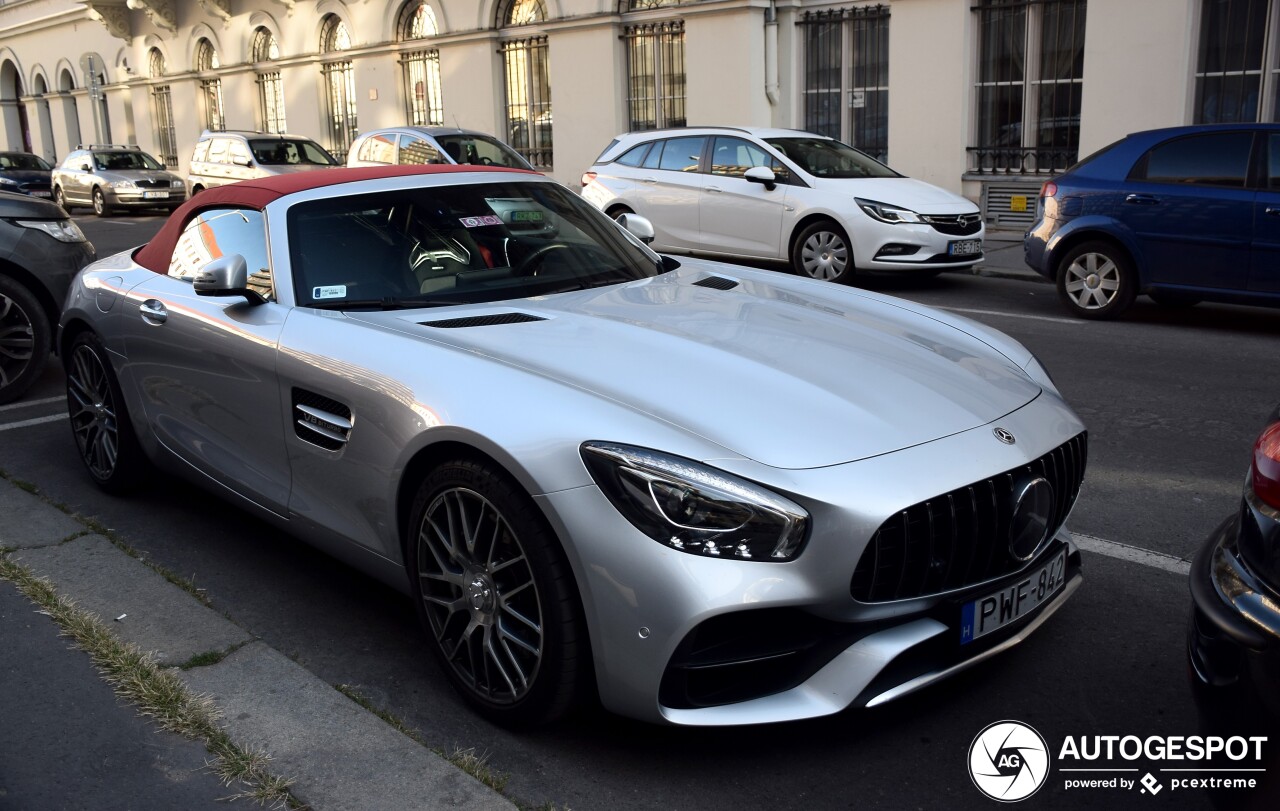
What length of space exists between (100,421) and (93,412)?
0.31 feet

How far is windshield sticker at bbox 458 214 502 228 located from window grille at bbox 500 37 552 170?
59.4 ft

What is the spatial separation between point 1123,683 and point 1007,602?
603 mm

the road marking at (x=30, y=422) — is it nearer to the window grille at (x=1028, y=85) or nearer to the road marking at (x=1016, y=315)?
the road marking at (x=1016, y=315)

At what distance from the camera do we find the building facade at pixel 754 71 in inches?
562

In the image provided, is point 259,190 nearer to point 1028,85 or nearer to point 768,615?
point 768,615

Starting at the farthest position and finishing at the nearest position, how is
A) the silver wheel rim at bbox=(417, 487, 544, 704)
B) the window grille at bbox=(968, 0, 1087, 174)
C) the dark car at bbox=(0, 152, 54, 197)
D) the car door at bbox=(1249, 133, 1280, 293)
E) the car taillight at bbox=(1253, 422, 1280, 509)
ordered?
the dark car at bbox=(0, 152, 54, 197)
the window grille at bbox=(968, 0, 1087, 174)
the car door at bbox=(1249, 133, 1280, 293)
the silver wheel rim at bbox=(417, 487, 544, 704)
the car taillight at bbox=(1253, 422, 1280, 509)

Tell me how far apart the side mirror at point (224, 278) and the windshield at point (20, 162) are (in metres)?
30.0

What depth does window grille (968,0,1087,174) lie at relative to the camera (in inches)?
600

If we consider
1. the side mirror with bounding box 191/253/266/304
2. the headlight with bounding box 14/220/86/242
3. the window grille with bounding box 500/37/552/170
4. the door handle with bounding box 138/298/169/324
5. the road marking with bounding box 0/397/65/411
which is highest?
the window grille with bounding box 500/37/552/170

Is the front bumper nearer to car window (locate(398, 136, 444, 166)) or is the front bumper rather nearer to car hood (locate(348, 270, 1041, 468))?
car hood (locate(348, 270, 1041, 468))

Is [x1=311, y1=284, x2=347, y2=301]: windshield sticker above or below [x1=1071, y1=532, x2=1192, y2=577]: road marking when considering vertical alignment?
above

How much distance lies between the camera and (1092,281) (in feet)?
32.1

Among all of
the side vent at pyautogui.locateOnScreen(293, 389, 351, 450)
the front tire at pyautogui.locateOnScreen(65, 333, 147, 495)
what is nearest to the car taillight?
the side vent at pyautogui.locateOnScreen(293, 389, 351, 450)

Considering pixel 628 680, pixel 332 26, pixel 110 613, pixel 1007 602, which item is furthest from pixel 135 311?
pixel 332 26
